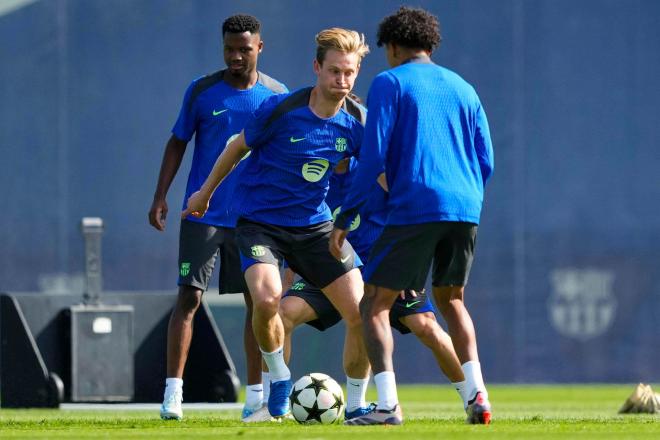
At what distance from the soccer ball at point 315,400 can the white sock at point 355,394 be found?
0.35 feet

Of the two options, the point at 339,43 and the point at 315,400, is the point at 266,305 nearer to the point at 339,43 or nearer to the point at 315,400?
the point at 315,400

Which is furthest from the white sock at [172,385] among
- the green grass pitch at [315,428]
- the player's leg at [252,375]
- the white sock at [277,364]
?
the white sock at [277,364]

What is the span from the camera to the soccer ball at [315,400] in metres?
7.36

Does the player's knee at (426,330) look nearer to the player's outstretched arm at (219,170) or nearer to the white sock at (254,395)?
the white sock at (254,395)

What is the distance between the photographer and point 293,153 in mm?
7410

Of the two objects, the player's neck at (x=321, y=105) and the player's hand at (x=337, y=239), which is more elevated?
the player's neck at (x=321, y=105)

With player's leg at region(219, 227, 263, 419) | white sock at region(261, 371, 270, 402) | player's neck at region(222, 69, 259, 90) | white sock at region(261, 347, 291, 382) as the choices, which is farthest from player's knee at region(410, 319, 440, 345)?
player's neck at region(222, 69, 259, 90)

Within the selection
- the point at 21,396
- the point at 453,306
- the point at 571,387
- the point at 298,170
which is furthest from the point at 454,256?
the point at 571,387

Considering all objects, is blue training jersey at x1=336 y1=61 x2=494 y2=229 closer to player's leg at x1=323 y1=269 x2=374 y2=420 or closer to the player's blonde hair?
the player's blonde hair

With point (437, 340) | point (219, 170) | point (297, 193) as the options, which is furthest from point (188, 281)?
point (437, 340)

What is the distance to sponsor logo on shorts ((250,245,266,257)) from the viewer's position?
24.0 ft

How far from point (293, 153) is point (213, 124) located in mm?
1156

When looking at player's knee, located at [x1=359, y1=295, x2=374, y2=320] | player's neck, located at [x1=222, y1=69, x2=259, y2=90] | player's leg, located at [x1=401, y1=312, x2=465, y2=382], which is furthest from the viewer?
player's neck, located at [x1=222, y1=69, x2=259, y2=90]

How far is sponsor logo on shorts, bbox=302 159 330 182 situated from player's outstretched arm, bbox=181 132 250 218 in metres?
0.30
